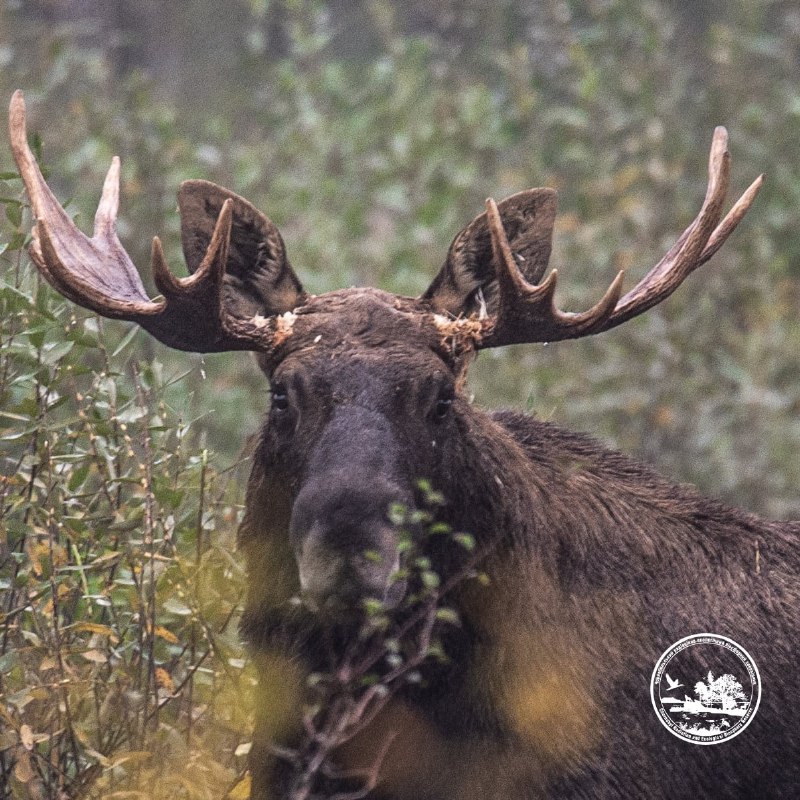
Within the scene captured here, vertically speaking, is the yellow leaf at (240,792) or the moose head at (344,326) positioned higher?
the moose head at (344,326)

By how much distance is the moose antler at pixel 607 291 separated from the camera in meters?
4.71

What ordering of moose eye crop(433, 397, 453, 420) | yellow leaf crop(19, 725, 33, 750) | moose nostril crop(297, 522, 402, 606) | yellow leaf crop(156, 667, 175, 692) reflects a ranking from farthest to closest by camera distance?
yellow leaf crop(156, 667, 175, 692)
moose eye crop(433, 397, 453, 420)
yellow leaf crop(19, 725, 33, 750)
moose nostril crop(297, 522, 402, 606)

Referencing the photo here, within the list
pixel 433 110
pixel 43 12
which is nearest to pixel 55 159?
pixel 433 110

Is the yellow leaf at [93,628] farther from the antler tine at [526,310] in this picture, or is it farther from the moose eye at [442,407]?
the antler tine at [526,310]

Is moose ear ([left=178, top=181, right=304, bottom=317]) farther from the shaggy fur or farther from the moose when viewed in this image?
the shaggy fur

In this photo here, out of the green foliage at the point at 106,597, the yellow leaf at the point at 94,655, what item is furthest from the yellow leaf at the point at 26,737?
the yellow leaf at the point at 94,655

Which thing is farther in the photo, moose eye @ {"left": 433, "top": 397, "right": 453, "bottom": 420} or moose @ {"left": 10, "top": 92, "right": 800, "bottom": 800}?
moose eye @ {"left": 433, "top": 397, "right": 453, "bottom": 420}

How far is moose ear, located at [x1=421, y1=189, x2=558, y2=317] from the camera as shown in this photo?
5082 millimetres

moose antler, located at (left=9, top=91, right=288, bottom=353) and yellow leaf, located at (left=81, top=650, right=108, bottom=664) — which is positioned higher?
moose antler, located at (left=9, top=91, right=288, bottom=353)

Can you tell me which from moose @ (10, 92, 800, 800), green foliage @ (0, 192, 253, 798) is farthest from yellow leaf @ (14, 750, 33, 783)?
moose @ (10, 92, 800, 800)

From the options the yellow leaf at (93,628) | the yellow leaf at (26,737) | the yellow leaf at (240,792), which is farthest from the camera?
the yellow leaf at (240,792)

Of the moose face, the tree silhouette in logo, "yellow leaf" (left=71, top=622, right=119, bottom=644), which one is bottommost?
"yellow leaf" (left=71, top=622, right=119, bottom=644)

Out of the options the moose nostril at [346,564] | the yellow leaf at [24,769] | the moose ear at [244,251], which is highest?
the moose ear at [244,251]

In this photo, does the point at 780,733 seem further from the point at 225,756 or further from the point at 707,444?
the point at 707,444
